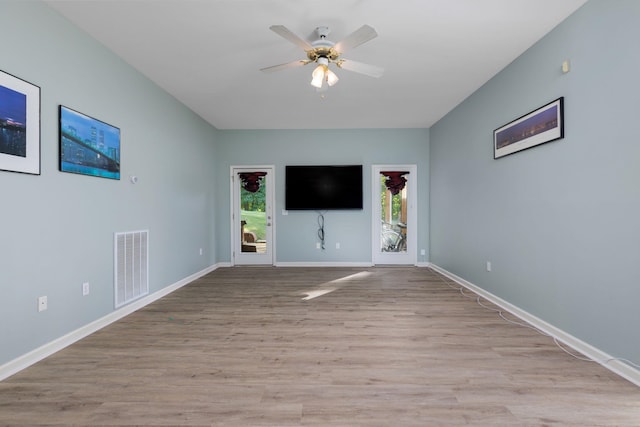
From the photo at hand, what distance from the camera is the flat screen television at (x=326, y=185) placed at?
574cm

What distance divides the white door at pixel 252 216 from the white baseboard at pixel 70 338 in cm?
207

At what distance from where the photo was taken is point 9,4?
201cm

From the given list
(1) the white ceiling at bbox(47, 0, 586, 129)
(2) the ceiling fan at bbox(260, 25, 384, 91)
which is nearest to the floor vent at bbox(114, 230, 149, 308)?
(1) the white ceiling at bbox(47, 0, 586, 129)

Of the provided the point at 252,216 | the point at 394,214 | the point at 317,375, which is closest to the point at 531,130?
the point at 317,375

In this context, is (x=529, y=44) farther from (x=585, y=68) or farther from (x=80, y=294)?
(x=80, y=294)

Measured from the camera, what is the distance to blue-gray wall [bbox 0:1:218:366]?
204cm

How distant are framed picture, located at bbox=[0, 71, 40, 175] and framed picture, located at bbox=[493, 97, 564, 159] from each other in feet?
13.6

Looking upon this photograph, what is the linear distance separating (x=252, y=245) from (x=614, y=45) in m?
5.53

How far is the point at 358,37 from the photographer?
7.52 feet

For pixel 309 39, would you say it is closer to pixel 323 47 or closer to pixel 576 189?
pixel 323 47

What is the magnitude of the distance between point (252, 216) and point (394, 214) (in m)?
2.89

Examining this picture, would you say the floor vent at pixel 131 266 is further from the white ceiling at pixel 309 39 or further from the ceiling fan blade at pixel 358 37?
the ceiling fan blade at pixel 358 37

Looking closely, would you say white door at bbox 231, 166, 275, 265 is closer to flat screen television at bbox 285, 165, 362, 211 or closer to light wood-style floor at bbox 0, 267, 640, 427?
flat screen television at bbox 285, 165, 362, 211

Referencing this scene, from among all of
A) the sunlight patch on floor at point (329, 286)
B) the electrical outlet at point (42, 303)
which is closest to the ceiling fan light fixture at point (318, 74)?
the sunlight patch on floor at point (329, 286)
